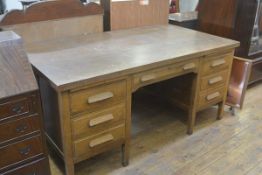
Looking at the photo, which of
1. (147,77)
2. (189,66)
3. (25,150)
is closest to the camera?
(25,150)

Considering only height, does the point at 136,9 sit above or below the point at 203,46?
above

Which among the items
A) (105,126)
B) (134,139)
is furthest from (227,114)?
(105,126)

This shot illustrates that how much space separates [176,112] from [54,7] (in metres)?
1.36

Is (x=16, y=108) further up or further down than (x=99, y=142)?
further up

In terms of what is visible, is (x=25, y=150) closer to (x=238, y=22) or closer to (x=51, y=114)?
(x=51, y=114)

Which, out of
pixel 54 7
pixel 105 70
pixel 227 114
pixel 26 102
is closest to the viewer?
pixel 26 102

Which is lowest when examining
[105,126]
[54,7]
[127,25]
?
[105,126]

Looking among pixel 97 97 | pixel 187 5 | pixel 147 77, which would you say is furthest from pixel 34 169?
pixel 187 5

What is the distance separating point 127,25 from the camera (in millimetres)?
2268

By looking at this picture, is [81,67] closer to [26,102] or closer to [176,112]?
[26,102]

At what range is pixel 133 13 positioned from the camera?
7.43 ft

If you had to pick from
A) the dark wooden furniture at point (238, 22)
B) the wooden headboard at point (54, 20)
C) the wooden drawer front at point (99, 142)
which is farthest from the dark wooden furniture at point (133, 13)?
the wooden drawer front at point (99, 142)

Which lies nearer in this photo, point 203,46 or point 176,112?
point 203,46

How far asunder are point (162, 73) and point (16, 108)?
87cm
